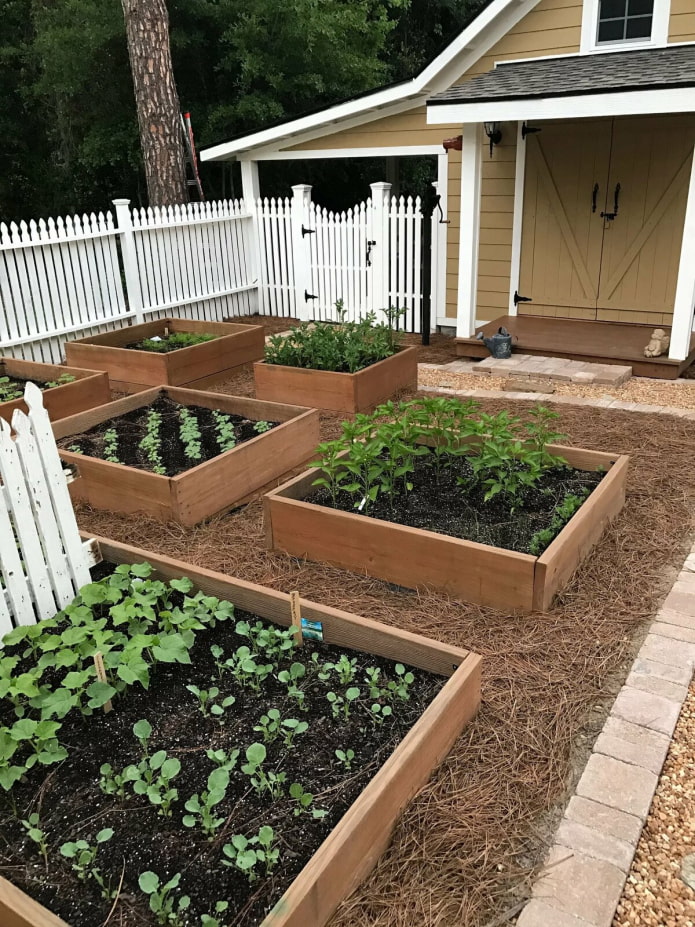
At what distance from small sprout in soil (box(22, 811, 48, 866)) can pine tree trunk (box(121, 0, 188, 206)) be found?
30.8ft

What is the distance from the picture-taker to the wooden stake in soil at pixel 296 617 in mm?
2830

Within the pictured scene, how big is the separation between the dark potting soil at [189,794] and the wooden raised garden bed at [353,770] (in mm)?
18

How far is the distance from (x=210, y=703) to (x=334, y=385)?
390 centimetres

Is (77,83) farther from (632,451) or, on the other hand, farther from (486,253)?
(632,451)

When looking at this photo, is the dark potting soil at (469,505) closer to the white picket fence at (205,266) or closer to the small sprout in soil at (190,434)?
the small sprout in soil at (190,434)

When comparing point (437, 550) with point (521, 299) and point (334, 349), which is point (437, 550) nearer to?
point (334, 349)

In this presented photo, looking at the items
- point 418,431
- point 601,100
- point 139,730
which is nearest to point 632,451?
point 418,431

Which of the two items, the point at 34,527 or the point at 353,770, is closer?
the point at 353,770

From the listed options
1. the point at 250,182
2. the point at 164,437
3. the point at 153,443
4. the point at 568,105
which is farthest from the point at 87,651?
the point at 250,182

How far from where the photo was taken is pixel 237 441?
5.06 metres

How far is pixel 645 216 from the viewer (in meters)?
8.07

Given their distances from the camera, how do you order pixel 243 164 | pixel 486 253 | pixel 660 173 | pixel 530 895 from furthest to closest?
pixel 243 164, pixel 486 253, pixel 660 173, pixel 530 895

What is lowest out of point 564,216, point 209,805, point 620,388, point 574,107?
point 620,388

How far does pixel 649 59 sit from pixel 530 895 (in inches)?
308
